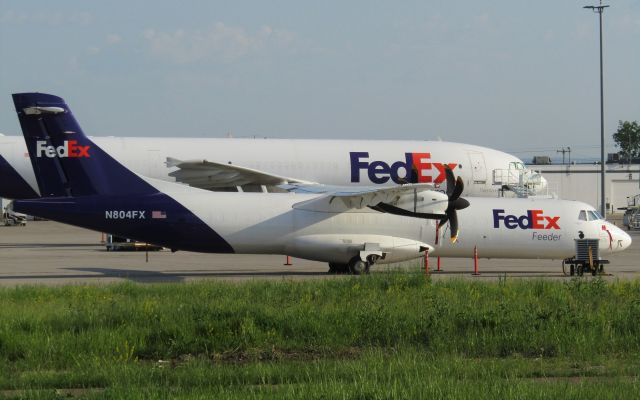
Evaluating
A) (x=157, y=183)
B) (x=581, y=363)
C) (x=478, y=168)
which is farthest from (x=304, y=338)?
(x=478, y=168)

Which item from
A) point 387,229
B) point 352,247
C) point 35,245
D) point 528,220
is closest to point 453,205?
point 387,229

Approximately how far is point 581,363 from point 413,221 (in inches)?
655

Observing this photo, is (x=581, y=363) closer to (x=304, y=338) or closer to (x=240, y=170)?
(x=304, y=338)

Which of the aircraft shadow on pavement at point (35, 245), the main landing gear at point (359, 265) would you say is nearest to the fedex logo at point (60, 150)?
the main landing gear at point (359, 265)

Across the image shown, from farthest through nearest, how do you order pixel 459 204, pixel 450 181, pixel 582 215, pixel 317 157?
pixel 317 157, pixel 582 215, pixel 459 204, pixel 450 181

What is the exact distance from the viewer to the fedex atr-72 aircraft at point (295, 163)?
39.8 m

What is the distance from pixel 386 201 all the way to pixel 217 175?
11.6 meters

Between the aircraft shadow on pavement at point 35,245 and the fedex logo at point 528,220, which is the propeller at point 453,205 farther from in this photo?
the aircraft shadow on pavement at point 35,245

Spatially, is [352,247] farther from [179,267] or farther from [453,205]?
[179,267]

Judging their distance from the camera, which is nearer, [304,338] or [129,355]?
[129,355]

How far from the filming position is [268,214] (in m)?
28.5

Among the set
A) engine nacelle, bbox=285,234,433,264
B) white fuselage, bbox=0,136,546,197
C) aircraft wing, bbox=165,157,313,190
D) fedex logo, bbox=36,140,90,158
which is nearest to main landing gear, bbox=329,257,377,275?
engine nacelle, bbox=285,234,433,264

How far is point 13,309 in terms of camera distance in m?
17.9

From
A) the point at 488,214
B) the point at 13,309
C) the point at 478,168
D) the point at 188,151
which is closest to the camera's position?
the point at 13,309
